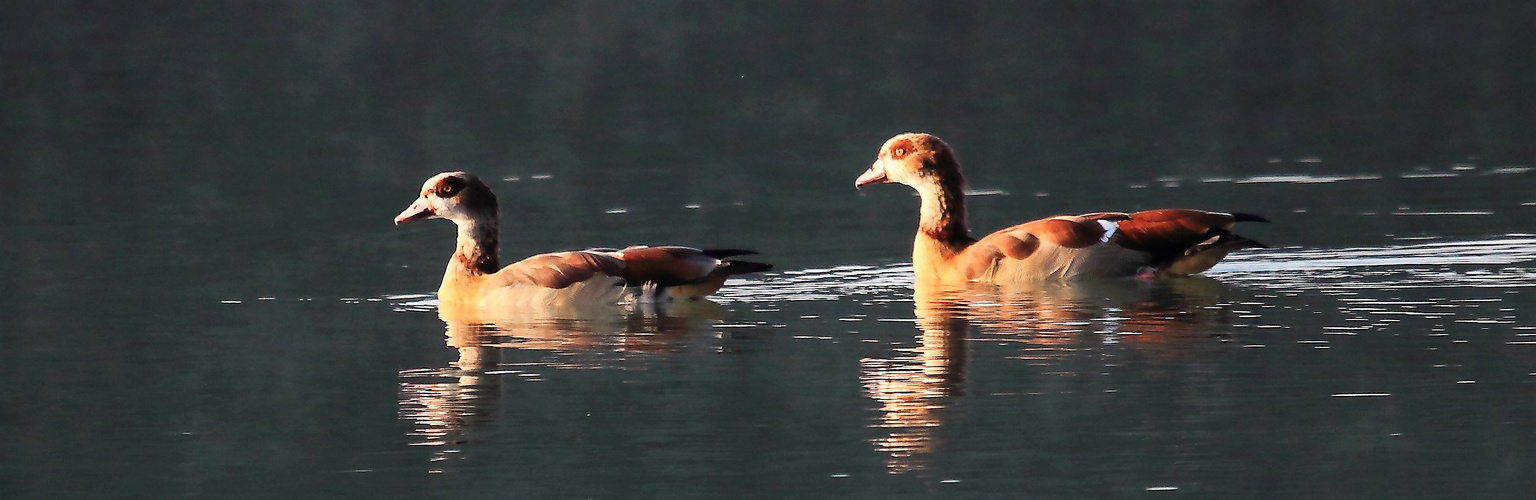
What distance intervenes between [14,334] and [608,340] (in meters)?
3.66

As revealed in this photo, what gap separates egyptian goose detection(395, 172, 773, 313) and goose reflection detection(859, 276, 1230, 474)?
1.33 m

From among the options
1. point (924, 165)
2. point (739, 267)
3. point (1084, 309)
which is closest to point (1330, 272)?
point (1084, 309)

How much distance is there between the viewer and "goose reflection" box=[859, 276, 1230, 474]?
11.0m

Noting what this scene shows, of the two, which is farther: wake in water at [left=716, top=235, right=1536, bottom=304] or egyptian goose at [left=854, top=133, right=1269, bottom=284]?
egyptian goose at [left=854, top=133, right=1269, bottom=284]

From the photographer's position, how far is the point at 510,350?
1345 centimetres

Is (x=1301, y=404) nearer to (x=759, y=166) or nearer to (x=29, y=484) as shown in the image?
(x=29, y=484)

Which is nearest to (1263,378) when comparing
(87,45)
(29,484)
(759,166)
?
(29,484)

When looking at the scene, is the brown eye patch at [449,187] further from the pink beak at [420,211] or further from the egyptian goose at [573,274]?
the pink beak at [420,211]

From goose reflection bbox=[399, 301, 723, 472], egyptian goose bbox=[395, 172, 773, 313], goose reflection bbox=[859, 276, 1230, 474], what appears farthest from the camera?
egyptian goose bbox=[395, 172, 773, 313]

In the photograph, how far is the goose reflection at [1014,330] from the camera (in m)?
11.0

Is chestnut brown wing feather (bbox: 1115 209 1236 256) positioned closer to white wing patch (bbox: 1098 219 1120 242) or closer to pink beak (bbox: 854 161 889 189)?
white wing patch (bbox: 1098 219 1120 242)

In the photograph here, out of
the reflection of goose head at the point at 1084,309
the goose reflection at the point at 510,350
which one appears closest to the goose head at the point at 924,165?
the reflection of goose head at the point at 1084,309

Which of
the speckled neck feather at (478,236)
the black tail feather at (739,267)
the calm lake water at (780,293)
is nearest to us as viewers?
the calm lake water at (780,293)

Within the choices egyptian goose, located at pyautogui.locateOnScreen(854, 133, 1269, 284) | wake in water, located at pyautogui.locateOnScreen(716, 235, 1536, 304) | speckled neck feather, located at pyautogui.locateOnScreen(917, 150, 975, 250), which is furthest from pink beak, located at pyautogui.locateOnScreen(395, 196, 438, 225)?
speckled neck feather, located at pyautogui.locateOnScreen(917, 150, 975, 250)
